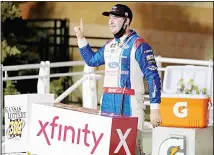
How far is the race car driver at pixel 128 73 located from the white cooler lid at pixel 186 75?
310 cm

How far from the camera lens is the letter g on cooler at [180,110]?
23.5ft

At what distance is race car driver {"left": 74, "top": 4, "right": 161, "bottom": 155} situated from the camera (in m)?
5.88

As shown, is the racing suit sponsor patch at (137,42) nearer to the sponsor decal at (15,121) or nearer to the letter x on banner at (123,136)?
the letter x on banner at (123,136)

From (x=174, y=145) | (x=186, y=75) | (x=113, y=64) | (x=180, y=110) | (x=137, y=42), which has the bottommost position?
(x=174, y=145)

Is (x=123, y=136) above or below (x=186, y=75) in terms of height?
below

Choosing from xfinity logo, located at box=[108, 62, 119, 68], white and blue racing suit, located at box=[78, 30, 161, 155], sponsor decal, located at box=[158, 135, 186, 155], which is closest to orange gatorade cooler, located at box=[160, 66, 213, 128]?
sponsor decal, located at box=[158, 135, 186, 155]

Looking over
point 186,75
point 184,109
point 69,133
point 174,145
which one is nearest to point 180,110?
point 184,109

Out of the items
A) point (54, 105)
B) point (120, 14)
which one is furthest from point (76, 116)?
point (120, 14)

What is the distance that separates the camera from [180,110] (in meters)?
7.20

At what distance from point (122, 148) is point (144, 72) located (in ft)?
1.81

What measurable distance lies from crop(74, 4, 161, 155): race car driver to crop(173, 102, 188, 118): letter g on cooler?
47.6 inches

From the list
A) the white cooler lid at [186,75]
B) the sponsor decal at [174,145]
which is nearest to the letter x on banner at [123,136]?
the sponsor decal at [174,145]

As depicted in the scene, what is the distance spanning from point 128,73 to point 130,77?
0.03 meters

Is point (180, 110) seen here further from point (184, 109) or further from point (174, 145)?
point (174, 145)
